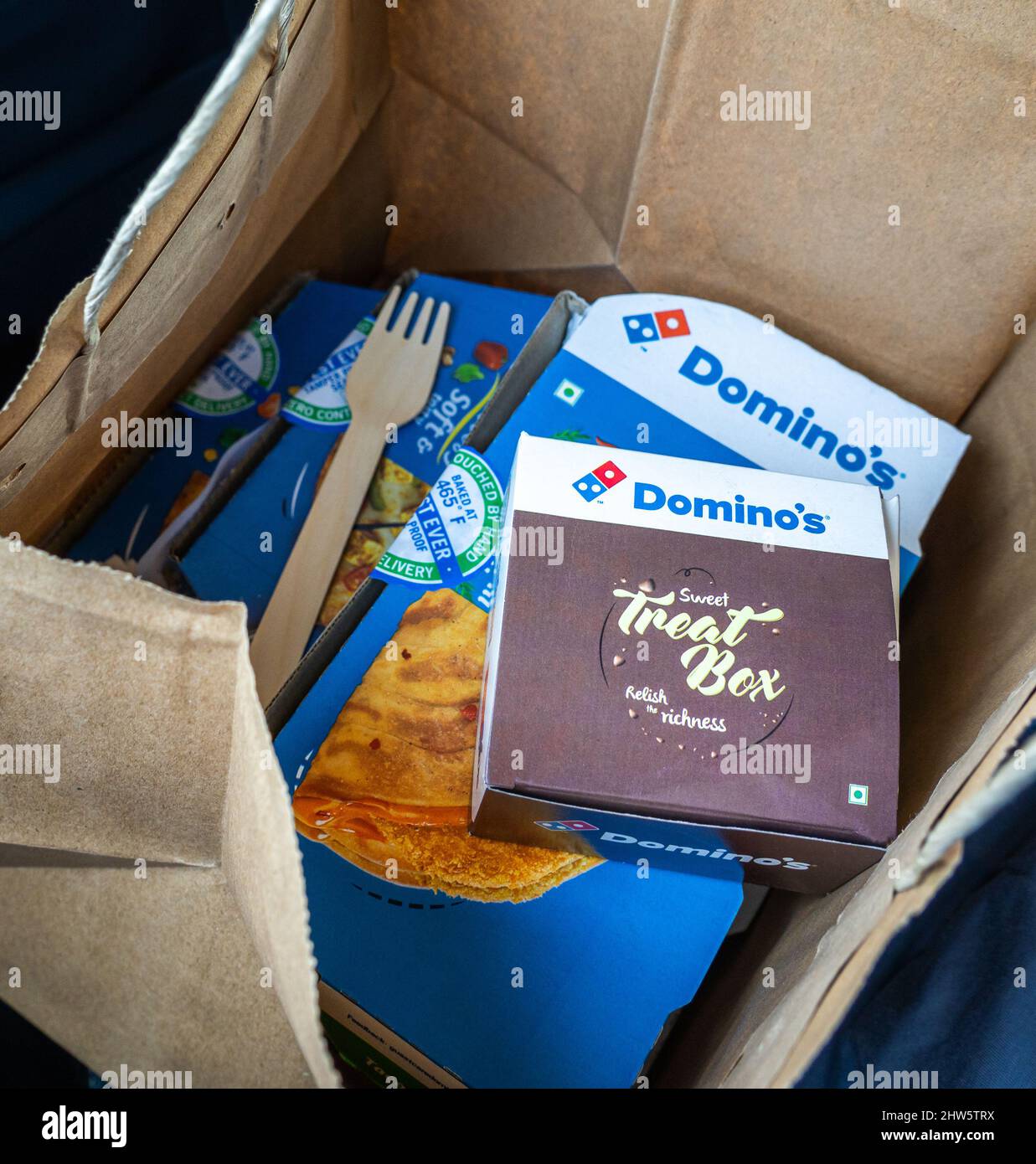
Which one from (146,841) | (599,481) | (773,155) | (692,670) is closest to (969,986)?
(692,670)

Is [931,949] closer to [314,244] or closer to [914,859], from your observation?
[914,859]

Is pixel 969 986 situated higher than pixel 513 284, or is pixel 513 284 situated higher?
pixel 513 284

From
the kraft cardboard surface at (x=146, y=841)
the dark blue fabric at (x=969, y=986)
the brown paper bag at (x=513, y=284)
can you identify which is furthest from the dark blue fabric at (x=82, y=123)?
the dark blue fabric at (x=969, y=986)

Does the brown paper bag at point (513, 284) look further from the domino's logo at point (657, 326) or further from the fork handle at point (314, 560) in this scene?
the fork handle at point (314, 560)

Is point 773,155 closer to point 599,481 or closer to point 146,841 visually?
point 599,481

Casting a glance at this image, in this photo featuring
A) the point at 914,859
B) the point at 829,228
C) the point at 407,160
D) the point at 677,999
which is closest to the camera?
the point at 914,859
